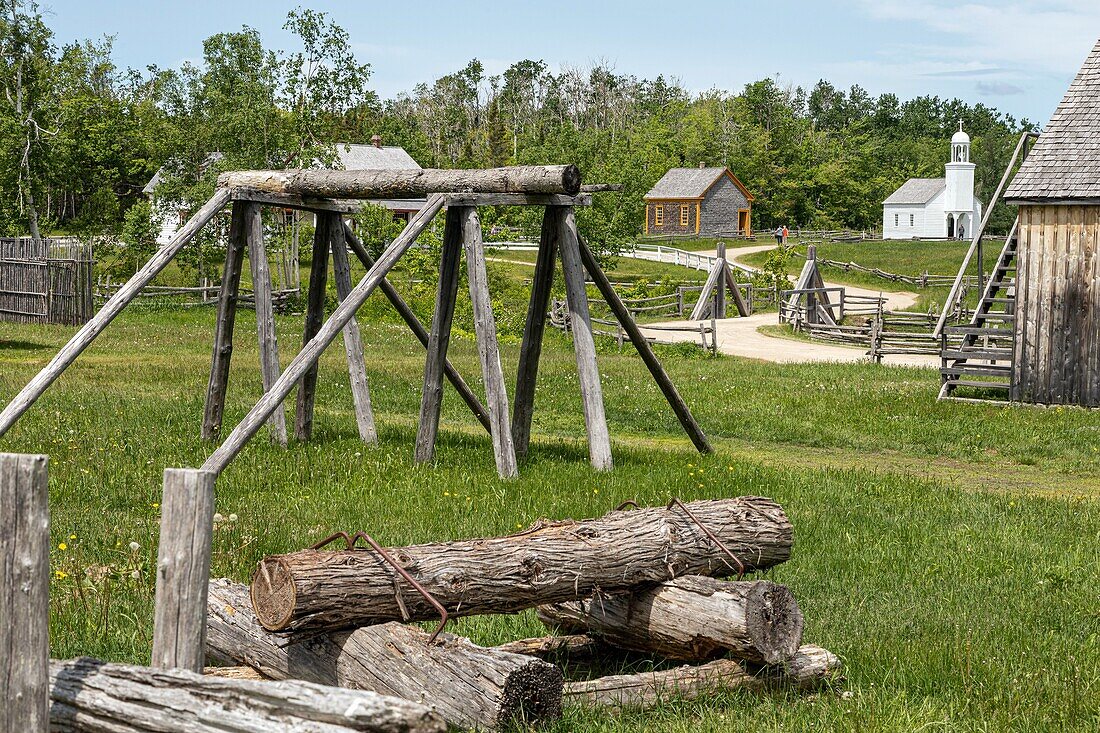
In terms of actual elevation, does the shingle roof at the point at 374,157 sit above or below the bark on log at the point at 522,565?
above

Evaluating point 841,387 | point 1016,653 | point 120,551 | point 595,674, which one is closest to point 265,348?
point 120,551

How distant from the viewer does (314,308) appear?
1382 cm

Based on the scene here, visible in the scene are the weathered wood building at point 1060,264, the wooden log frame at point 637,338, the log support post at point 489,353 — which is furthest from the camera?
the weathered wood building at point 1060,264

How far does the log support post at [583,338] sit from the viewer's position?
38.2ft

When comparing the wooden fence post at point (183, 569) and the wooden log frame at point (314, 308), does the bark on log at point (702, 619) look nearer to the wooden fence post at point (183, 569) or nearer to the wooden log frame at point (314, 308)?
the wooden fence post at point (183, 569)

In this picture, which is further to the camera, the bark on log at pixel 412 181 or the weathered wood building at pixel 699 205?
the weathered wood building at pixel 699 205

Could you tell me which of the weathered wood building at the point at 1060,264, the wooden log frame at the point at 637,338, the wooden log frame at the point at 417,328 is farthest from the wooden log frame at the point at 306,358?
the weathered wood building at the point at 1060,264

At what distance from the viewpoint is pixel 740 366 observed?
27.2 meters

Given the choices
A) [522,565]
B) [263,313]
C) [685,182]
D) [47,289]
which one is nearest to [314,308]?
[263,313]

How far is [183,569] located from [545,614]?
8.06 ft

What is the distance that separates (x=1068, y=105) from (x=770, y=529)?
18.0 m

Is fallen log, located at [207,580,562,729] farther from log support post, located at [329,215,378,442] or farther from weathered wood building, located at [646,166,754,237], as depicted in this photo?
weathered wood building, located at [646,166,754,237]

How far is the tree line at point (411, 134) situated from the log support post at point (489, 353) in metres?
28.7

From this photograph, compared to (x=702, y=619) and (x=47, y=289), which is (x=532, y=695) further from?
(x=47, y=289)
